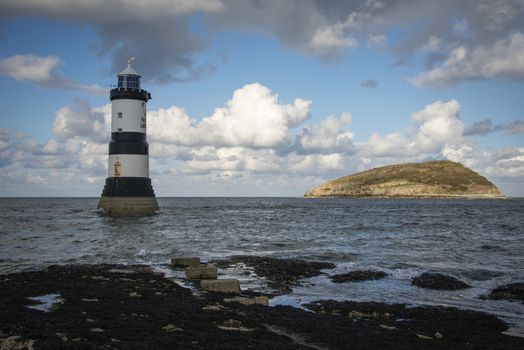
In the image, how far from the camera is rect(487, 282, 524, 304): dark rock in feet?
62.8

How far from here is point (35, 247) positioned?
3516cm

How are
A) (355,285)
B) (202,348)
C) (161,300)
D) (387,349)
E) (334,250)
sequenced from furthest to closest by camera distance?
(334,250) → (355,285) → (161,300) → (387,349) → (202,348)

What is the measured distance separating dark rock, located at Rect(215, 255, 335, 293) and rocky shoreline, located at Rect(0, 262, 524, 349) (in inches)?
154

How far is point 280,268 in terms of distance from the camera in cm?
2506

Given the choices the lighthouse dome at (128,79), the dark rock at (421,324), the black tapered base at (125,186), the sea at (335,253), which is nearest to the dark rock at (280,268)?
the sea at (335,253)

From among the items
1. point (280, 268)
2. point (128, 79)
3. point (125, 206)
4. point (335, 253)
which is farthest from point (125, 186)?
point (280, 268)

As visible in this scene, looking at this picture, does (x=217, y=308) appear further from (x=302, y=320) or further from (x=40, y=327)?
(x=40, y=327)

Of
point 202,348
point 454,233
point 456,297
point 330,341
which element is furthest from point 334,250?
point 202,348

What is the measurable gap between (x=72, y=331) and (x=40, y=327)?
3.20ft

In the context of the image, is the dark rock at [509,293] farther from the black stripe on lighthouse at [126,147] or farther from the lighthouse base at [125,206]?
the lighthouse base at [125,206]

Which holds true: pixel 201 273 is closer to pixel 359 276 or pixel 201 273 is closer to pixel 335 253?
pixel 359 276

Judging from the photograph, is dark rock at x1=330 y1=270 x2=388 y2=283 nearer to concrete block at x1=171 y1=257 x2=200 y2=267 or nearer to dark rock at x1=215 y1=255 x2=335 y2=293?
dark rock at x1=215 y1=255 x2=335 y2=293

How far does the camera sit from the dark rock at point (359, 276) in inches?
897

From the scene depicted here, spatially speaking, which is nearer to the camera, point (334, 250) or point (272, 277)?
point (272, 277)
